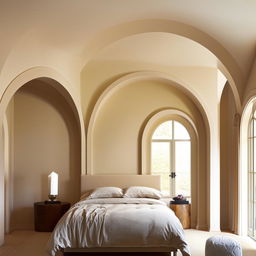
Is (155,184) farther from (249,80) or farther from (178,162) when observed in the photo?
(249,80)

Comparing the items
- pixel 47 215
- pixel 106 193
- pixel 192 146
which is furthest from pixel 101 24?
pixel 192 146

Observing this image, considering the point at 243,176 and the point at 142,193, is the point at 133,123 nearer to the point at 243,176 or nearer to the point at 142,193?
the point at 142,193

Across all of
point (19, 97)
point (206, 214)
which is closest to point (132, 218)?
point (206, 214)

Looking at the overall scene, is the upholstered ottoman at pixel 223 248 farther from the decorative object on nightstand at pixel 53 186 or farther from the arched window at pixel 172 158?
the arched window at pixel 172 158

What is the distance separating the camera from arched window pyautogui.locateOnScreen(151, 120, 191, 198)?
8.86 metres

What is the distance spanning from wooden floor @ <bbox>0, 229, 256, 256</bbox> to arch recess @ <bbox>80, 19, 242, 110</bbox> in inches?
81.6

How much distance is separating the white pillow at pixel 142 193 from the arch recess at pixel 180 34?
195 cm

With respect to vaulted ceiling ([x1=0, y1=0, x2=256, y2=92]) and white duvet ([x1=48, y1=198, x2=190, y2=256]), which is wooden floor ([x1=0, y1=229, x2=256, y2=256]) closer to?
white duvet ([x1=48, y1=198, x2=190, y2=256])

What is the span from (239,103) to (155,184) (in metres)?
2.26

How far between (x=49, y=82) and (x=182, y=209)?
3.31 metres

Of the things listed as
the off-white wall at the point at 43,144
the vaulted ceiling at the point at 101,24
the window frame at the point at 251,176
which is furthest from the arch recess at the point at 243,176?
the off-white wall at the point at 43,144

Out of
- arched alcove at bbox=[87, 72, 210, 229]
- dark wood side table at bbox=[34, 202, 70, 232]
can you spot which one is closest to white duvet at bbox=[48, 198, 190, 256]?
dark wood side table at bbox=[34, 202, 70, 232]

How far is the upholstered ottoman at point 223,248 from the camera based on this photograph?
200 inches

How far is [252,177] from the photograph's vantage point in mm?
6938
